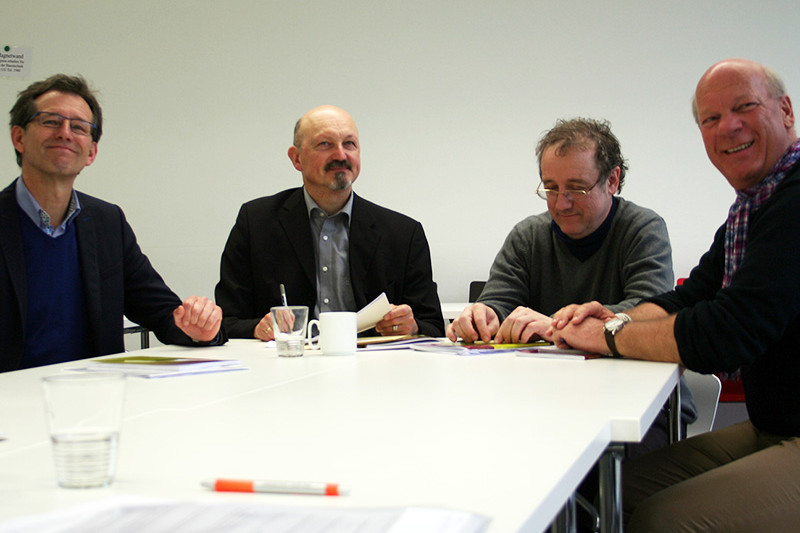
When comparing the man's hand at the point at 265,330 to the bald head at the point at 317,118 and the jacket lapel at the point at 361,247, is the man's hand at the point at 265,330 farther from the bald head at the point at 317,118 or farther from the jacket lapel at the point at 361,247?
the bald head at the point at 317,118

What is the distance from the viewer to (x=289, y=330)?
1746mm

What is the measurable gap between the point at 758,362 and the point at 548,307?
2.95 feet

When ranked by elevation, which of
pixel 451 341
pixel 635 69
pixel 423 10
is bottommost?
pixel 451 341

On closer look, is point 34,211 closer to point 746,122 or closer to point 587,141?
point 587,141

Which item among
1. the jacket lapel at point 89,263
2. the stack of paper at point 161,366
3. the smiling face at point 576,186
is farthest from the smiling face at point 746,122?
the jacket lapel at point 89,263

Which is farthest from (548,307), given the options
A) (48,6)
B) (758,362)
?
(48,6)

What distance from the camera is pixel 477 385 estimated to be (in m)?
1.22

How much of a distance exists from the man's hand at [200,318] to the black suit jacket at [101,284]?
79 millimetres

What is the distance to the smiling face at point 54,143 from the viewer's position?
226 centimetres

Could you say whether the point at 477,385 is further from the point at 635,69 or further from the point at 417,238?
the point at 635,69

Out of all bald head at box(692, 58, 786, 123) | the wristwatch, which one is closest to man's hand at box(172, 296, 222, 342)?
the wristwatch

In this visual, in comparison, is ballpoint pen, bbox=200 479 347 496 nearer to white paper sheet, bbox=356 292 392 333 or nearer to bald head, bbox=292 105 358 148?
white paper sheet, bbox=356 292 392 333

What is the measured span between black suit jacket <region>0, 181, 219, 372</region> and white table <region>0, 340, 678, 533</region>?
0.66m

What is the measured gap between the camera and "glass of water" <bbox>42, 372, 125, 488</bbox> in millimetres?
626
